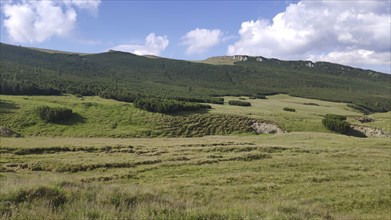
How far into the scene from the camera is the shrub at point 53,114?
3113 inches

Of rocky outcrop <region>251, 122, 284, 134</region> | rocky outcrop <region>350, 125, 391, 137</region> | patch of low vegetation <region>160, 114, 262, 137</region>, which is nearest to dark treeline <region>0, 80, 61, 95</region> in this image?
patch of low vegetation <region>160, 114, 262, 137</region>

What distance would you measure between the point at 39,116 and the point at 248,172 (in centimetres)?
6583

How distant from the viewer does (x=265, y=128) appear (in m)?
79.9

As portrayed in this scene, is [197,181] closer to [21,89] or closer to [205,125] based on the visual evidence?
[205,125]

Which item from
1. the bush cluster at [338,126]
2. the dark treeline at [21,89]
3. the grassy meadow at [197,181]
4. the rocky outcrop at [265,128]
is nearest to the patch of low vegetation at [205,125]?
the rocky outcrop at [265,128]

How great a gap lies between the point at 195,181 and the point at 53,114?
2459 inches

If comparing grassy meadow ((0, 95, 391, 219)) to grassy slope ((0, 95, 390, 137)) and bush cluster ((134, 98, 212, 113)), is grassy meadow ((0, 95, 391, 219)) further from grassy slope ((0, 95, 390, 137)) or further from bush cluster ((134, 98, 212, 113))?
bush cluster ((134, 98, 212, 113))

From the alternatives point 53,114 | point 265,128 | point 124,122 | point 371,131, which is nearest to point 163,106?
point 124,122

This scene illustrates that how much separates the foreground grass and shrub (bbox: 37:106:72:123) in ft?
126

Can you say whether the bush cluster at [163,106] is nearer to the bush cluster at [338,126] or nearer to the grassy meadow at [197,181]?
the bush cluster at [338,126]

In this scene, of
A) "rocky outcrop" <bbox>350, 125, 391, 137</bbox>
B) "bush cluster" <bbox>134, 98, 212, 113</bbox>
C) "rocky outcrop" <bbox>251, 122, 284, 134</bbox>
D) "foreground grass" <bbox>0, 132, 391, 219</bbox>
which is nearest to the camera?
"foreground grass" <bbox>0, 132, 391, 219</bbox>

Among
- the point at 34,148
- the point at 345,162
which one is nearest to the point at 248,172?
the point at 345,162

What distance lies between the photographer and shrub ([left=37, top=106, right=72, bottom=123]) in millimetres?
79062

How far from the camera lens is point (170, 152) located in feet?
130
